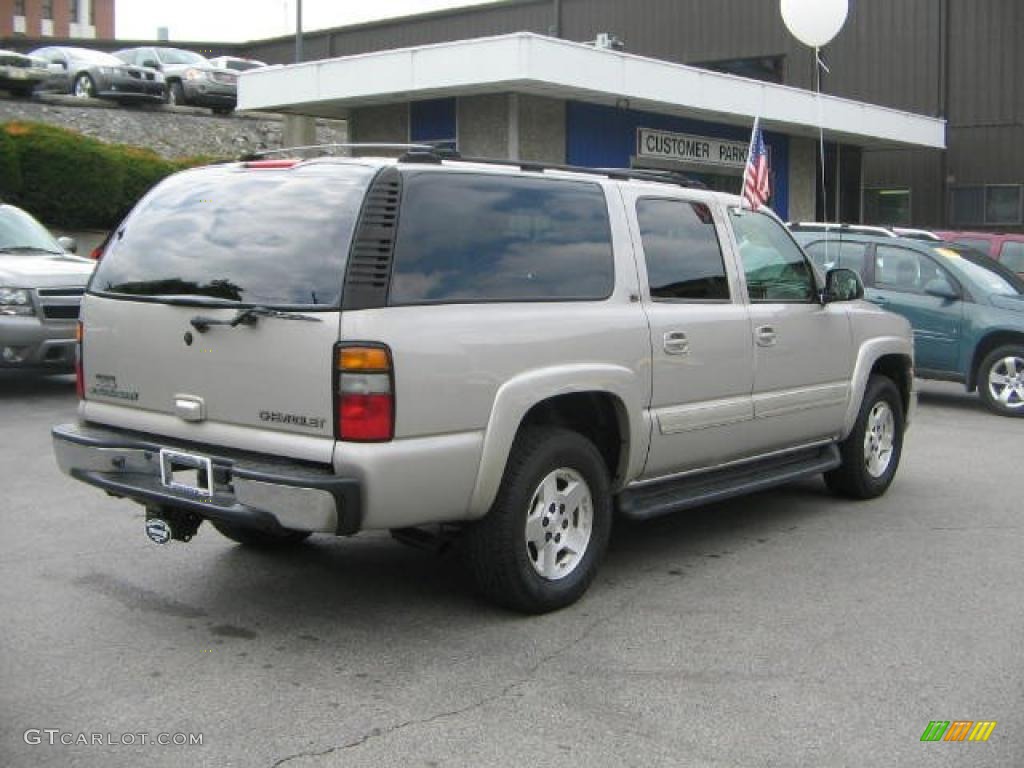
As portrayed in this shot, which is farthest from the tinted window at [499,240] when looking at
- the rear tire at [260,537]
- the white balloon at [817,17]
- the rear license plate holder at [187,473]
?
the white balloon at [817,17]

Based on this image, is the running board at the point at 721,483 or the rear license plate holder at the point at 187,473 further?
the running board at the point at 721,483

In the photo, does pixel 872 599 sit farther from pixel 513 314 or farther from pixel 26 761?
pixel 26 761

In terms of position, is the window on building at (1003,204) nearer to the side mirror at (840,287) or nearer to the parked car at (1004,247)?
the parked car at (1004,247)

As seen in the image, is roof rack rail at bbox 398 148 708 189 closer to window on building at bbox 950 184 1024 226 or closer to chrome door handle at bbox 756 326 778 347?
chrome door handle at bbox 756 326 778 347

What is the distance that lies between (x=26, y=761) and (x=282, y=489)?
4.10ft

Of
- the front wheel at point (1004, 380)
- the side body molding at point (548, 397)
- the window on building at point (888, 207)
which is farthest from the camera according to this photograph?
the window on building at point (888, 207)

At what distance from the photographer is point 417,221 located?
15.7 ft

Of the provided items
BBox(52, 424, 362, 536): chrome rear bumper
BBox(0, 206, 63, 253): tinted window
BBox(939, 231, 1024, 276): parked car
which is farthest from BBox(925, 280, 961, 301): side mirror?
BBox(52, 424, 362, 536): chrome rear bumper

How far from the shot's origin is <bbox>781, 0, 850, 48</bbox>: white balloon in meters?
12.4

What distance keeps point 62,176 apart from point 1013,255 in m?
15.8

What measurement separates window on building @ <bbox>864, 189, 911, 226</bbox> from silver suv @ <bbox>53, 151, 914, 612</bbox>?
23811mm

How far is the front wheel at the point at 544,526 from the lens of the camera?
4945 millimetres

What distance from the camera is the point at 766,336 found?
6.46 meters

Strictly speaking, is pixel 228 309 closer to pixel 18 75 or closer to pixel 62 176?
pixel 62 176
